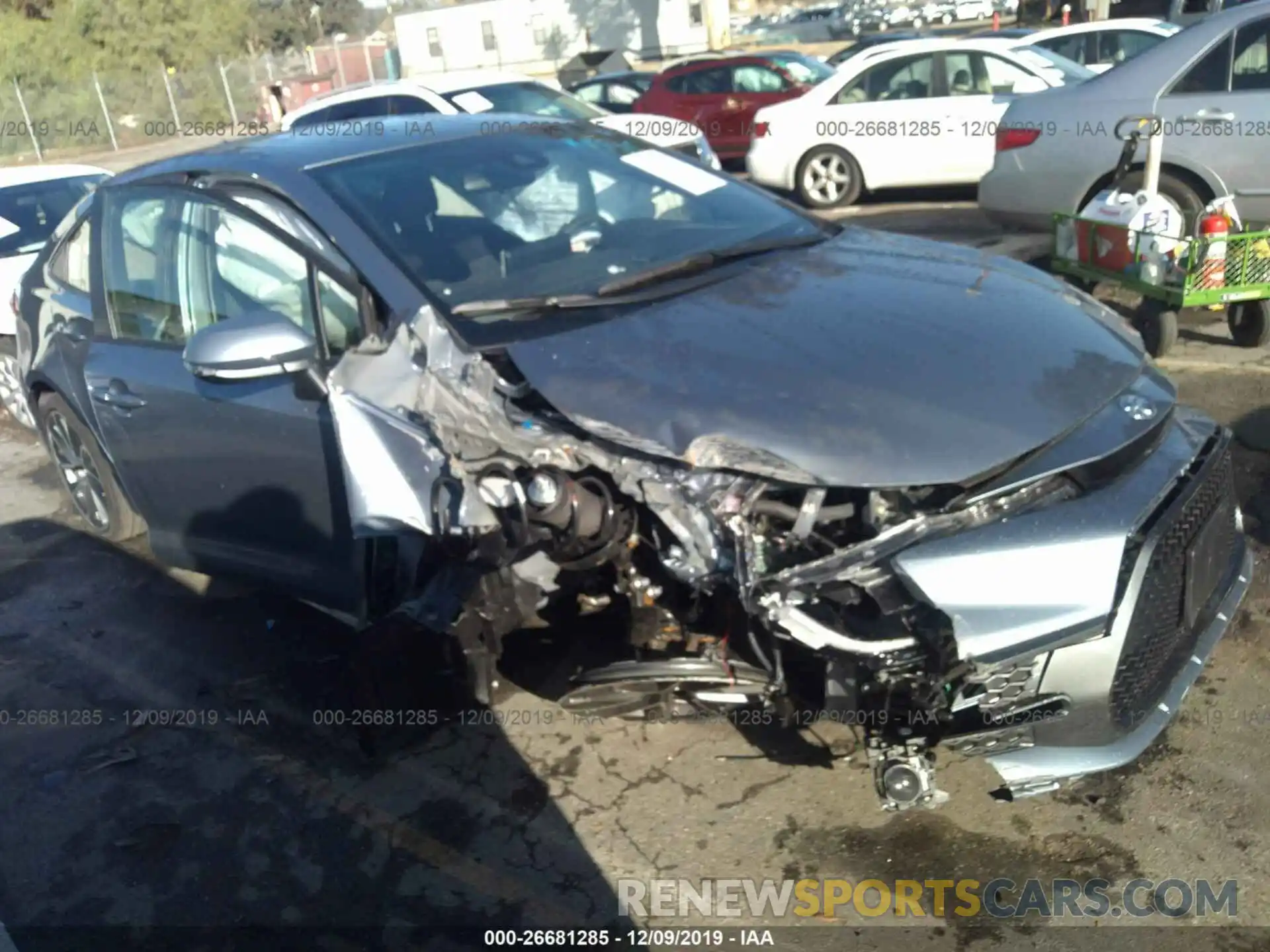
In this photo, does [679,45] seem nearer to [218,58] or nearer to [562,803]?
[218,58]

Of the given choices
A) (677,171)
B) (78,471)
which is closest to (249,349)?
(677,171)

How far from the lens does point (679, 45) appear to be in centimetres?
3991

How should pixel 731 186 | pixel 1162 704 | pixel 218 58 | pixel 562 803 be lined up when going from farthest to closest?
pixel 218 58
pixel 731 186
pixel 562 803
pixel 1162 704

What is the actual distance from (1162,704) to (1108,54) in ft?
37.7

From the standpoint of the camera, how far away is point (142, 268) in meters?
4.12

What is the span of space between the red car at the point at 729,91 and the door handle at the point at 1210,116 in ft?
26.7

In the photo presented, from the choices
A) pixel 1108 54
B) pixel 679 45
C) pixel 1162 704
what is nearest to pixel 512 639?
pixel 1162 704

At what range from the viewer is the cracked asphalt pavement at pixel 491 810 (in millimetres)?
2807

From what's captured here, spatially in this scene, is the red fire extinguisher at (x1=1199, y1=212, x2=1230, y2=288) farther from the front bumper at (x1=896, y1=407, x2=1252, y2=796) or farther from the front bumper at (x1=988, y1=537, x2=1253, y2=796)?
the front bumper at (x1=988, y1=537, x2=1253, y2=796)

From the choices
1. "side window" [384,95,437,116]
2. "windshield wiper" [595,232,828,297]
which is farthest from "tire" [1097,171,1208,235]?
"side window" [384,95,437,116]

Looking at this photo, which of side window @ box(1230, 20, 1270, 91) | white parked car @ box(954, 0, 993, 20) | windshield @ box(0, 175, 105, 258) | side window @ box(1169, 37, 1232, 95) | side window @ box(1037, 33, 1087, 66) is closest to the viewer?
side window @ box(1230, 20, 1270, 91)

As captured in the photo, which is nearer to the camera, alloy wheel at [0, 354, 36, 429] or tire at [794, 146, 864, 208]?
alloy wheel at [0, 354, 36, 429]

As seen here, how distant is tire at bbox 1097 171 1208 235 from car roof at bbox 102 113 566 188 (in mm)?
3802

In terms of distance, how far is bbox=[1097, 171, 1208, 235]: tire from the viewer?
6.37m
